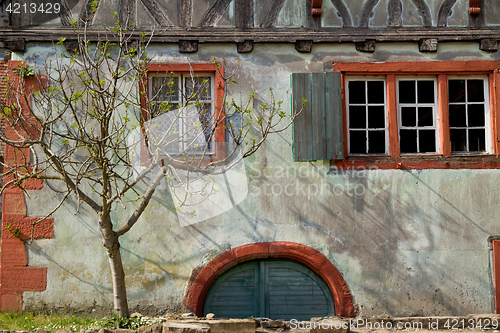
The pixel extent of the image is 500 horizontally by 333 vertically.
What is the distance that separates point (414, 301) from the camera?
261 inches

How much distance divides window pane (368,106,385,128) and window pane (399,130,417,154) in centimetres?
33

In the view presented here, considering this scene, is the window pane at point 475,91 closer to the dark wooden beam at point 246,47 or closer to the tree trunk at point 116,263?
the dark wooden beam at point 246,47

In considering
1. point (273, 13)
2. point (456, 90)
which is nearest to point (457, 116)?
point (456, 90)

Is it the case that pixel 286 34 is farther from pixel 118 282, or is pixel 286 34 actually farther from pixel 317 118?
pixel 118 282

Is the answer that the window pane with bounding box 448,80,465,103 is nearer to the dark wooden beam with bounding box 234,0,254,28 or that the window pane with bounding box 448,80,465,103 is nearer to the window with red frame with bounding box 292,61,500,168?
the window with red frame with bounding box 292,61,500,168

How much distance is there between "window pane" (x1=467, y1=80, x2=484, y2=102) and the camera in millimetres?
7043

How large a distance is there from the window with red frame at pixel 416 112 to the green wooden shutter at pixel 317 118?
20 millimetres

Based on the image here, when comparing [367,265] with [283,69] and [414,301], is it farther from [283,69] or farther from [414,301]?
[283,69]

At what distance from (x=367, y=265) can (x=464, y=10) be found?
3.94m

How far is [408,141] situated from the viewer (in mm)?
6984

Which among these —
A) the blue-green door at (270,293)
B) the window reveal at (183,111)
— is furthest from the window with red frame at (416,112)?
the blue-green door at (270,293)

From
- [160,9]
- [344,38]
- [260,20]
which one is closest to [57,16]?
[160,9]

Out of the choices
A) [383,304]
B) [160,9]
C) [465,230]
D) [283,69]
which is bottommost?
[383,304]

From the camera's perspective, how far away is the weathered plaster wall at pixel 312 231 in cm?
659
